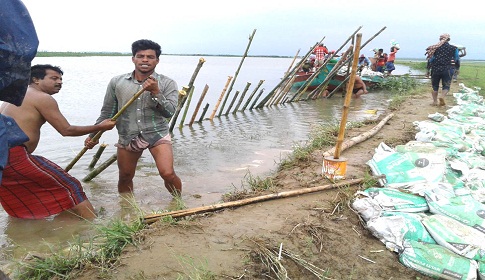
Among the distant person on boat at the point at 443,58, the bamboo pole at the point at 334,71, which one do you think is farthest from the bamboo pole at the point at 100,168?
the bamboo pole at the point at 334,71

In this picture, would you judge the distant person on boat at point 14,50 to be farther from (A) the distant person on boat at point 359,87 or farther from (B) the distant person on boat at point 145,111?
(A) the distant person on boat at point 359,87

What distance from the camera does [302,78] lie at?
565 inches

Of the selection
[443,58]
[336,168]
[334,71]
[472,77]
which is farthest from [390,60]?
[336,168]

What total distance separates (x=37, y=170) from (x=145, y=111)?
3.40 ft

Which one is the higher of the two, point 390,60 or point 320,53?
point 320,53

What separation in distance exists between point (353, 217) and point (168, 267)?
5.09ft

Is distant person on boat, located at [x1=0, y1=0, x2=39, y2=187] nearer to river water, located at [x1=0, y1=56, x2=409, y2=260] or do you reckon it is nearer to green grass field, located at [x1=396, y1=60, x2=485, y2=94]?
river water, located at [x1=0, y1=56, x2=409, y2=260]

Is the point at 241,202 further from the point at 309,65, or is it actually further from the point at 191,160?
the point at 309,65

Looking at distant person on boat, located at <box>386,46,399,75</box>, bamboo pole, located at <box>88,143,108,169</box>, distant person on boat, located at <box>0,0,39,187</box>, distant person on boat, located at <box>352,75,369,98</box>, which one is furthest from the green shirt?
distant person on boat, located at <box>386,46,399,75</box>

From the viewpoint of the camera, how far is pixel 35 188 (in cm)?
315

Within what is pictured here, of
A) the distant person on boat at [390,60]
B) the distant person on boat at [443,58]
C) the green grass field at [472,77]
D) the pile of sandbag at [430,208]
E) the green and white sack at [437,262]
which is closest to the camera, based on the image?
the green and white sack at [437,262]

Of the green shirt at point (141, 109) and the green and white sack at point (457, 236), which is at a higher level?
the green shirt at point (141, 109)

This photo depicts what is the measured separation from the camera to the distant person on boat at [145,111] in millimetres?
3498

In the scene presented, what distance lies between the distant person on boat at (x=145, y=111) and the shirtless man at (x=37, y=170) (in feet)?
1.42
